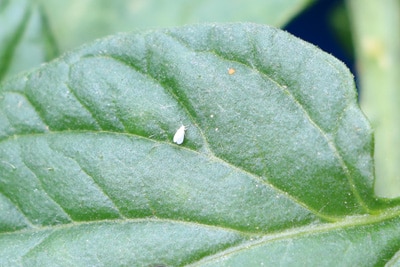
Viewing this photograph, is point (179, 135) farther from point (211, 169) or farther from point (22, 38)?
point (22, 38)

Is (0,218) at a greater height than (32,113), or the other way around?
(32,113)

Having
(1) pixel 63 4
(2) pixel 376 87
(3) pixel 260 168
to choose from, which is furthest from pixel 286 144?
(1) pixel 63 4

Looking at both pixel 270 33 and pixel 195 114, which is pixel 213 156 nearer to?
pixel 195 114

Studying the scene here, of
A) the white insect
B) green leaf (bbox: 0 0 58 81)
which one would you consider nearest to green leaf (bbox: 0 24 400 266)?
the white insect

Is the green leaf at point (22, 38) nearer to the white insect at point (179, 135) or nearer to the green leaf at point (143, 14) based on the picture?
the green leaf at point (143, 14)

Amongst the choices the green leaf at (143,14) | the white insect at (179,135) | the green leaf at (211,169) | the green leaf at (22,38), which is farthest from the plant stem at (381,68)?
the green leaf at (22,38)
